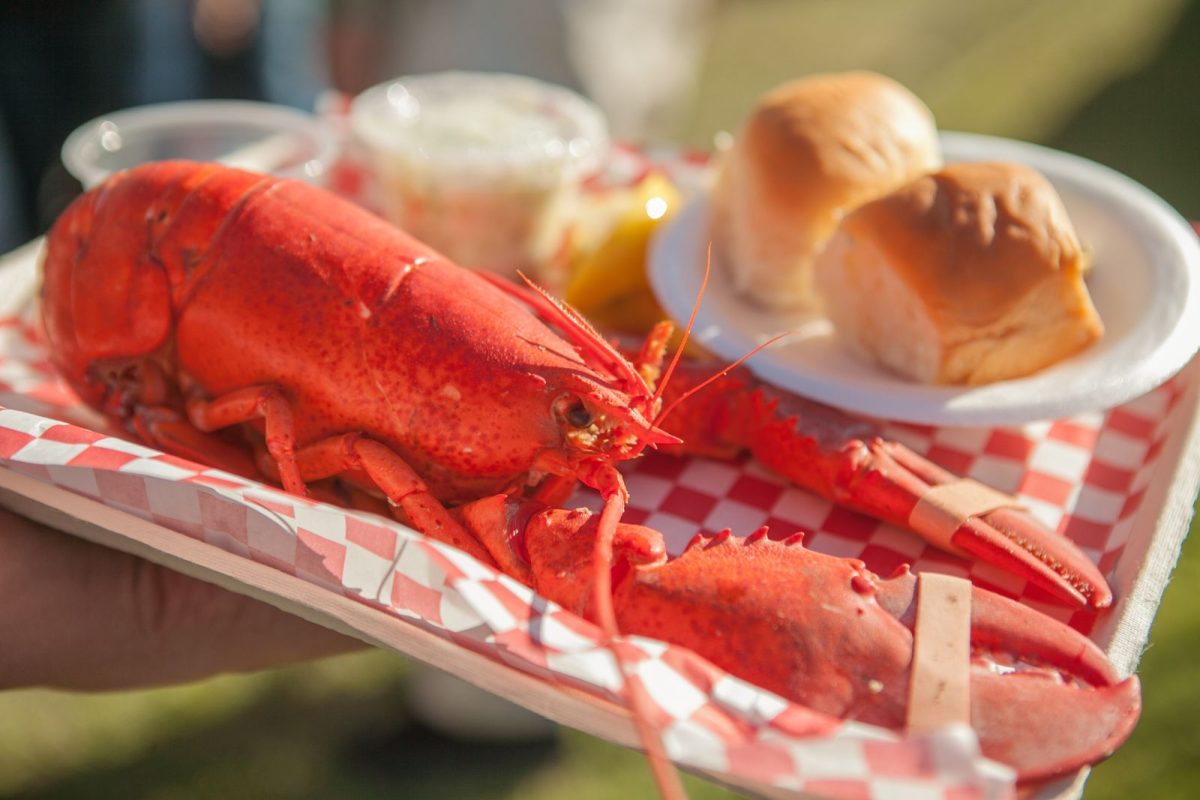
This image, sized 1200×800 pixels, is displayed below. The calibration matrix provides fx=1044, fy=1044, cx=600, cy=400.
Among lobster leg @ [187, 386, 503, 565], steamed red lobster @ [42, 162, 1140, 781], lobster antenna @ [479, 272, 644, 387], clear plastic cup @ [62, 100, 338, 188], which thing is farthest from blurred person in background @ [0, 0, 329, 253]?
lobster antenna @ [479, 272, 644, 387]

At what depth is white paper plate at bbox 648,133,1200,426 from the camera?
149 cm

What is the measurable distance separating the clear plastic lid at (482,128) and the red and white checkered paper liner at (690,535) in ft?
2.23

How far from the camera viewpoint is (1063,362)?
5.18 feet

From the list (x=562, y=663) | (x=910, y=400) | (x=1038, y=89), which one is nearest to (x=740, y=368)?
(x=910, y=400)

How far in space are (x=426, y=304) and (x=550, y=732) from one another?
1.46 m

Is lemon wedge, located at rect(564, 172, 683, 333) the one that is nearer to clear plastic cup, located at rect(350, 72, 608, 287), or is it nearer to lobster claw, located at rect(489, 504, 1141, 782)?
clear plastic cup, located at rect(350, 72, 608, 287)

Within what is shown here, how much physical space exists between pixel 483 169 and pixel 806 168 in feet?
2.01

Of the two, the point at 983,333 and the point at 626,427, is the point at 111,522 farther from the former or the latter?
the point at 983,333

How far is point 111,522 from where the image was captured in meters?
1.33

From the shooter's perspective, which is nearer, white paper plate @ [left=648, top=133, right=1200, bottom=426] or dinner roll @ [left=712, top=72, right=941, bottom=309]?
white paper plate @ [left=648, top=133, right=1200, bottom=426]

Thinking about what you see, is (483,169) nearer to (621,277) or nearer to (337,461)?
(621,277)

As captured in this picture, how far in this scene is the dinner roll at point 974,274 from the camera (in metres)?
1.52

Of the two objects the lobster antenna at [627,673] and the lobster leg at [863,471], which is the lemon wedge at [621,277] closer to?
the lobster leg at [863,471]

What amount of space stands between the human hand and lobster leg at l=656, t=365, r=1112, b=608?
648mm
